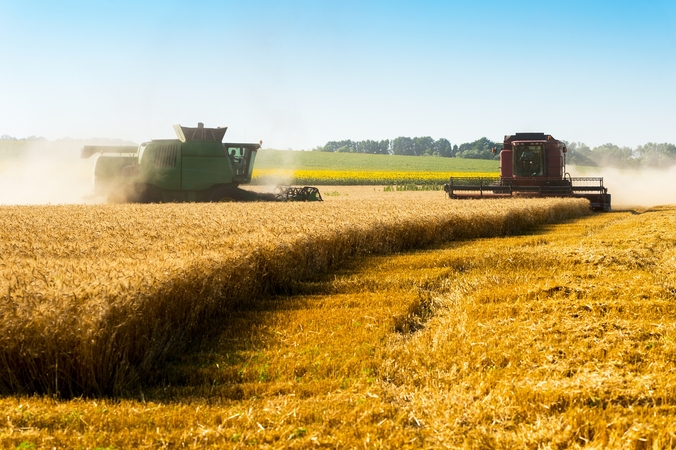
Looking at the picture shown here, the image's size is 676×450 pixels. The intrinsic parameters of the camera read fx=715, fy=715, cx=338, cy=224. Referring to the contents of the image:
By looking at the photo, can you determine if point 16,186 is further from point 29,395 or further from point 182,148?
point 29,395

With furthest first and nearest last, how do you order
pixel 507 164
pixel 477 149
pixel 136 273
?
1. pixel 477 149
2. pixel 507 164
3. pixel 136 273

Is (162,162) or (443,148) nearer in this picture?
(162,162)

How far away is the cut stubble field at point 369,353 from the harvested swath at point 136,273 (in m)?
0.04

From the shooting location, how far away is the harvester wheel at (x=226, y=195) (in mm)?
24328

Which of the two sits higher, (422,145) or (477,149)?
(422,145)

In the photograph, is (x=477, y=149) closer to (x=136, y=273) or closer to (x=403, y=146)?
(x=403, y=146)

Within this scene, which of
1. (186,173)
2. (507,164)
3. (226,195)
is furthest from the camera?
(507,164)

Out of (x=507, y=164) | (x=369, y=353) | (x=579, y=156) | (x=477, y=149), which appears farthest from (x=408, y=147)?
(x=369, y=353)

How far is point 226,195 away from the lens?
24.4 metres

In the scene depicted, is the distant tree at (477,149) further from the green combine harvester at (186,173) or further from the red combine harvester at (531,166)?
the green combine harvester at (186,173)

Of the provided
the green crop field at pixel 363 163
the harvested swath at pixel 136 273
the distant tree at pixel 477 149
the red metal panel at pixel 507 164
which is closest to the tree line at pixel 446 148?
the distant tree at pixel 477 149

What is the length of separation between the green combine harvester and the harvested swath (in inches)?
325

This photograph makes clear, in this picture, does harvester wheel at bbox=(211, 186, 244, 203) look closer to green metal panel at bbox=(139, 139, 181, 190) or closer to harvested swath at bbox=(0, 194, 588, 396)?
green metal panel at bbox=(139, 139, 181, 190)

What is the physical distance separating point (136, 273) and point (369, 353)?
2.31 m
